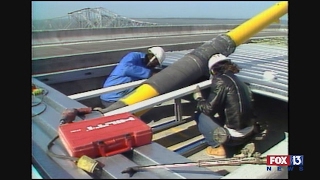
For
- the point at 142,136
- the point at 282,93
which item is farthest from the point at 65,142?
the point at 282,93

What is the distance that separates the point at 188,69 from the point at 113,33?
33.0 feet

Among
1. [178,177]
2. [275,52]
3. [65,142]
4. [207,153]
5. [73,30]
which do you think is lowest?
[207,153]

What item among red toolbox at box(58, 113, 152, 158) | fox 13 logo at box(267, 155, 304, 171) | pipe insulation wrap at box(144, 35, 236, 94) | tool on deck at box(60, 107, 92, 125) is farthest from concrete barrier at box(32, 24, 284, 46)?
fox 13 logo at box(267, 155, 304, 171)

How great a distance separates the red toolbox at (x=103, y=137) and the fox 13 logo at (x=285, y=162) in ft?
2.90

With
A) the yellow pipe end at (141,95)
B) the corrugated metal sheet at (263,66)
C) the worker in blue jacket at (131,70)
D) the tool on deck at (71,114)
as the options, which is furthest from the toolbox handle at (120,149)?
the worker in blue jacket at (131,70)

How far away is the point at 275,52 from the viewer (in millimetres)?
6395

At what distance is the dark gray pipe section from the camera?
4125 millimetres

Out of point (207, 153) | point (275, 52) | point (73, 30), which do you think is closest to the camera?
point (207, 153)

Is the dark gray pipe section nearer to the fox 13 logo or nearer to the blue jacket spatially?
the blue jacket

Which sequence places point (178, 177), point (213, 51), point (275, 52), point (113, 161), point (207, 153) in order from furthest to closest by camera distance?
point (275, 52)
point (213, 51)
point (207, 153)
point (113, 161)
point (178, 177)

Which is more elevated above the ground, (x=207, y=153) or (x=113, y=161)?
(x=113, y=161)

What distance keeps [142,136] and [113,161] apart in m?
0.30

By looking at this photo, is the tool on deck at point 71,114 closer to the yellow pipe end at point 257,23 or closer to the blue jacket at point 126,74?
the blue jacket at point 126,74

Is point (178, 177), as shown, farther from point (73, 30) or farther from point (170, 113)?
point (73, 30)
